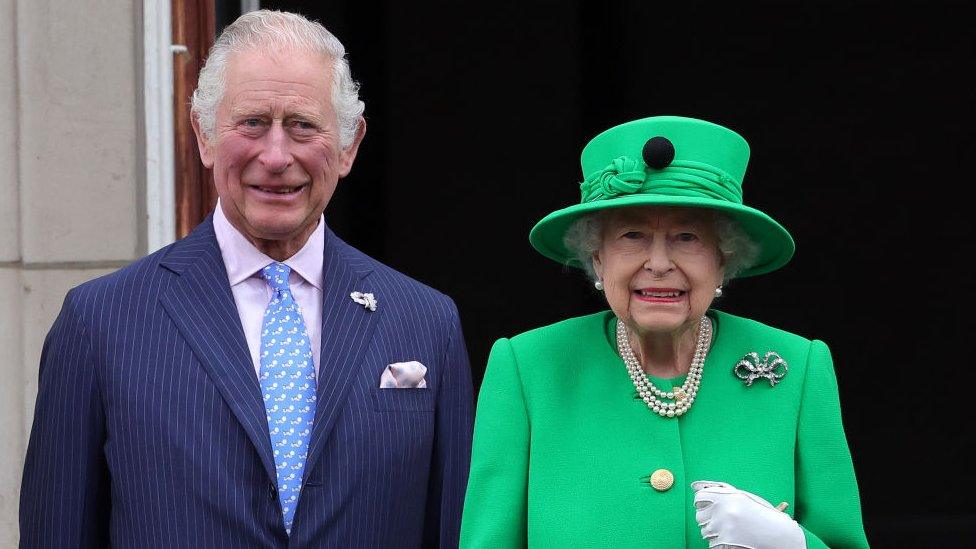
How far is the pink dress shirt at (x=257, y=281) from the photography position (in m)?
2.58

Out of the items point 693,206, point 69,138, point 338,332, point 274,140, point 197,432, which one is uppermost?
point 69,138

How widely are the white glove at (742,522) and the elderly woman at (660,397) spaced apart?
0.04 feet

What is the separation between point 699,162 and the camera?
2.28 meters

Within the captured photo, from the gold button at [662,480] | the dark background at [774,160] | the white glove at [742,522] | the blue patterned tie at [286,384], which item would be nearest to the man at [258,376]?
the blue patterned tie at [286,384]

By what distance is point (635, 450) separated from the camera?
2.31m

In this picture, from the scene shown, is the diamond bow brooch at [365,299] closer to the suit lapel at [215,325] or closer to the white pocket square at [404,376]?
the white pocket square at [404,376]

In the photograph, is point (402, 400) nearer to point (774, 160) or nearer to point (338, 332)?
point (338, 332)

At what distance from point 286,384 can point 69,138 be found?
162 centimetres

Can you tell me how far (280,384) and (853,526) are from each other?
100 cm

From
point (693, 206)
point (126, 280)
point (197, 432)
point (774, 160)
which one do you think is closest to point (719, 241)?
point (693, 206)

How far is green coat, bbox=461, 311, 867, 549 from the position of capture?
7.40 ft

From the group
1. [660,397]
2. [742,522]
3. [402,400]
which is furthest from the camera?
[402,400]

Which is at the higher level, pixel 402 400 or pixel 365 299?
pixel 365 299

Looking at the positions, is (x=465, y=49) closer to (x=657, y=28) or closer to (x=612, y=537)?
(x=657, y=28)
